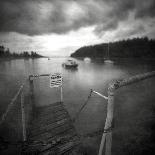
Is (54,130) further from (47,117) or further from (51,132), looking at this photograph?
(47,117)

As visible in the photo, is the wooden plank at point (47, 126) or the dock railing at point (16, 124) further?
the wooden plank at point (47, 126)

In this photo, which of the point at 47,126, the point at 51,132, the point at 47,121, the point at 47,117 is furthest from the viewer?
the point at 47,117

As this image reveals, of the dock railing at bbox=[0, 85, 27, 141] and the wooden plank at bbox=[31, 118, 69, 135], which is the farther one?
the wooden plank at bbox=[31, 118, 69, 135]

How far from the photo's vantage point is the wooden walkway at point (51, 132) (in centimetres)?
396

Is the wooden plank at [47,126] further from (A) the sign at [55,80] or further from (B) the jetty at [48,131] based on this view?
(A) the sign at [55,80]

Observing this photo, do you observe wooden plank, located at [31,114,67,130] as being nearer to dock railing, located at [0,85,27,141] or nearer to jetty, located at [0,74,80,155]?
jetty, located at [0,74,80,155]

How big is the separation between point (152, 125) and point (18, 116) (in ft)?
25.3

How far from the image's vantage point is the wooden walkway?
13.0 ft

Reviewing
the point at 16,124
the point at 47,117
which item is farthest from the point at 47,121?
the point at 16,124

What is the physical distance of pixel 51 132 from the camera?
16.0 ft

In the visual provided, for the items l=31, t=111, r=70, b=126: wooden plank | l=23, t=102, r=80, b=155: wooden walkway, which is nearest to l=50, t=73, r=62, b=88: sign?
l=23, t=102, r=80, b=155: wooden walkway

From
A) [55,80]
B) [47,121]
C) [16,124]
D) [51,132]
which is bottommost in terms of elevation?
[16,124]

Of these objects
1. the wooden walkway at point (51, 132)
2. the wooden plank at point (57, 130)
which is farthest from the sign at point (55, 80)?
the wooden plank at point (57, 130)

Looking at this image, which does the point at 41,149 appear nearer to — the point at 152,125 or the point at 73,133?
the point at 73,133
